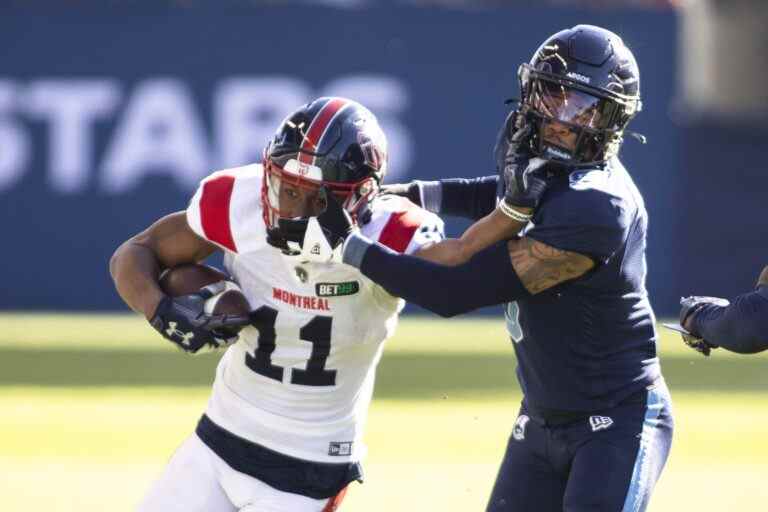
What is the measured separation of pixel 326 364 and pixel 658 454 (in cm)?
104

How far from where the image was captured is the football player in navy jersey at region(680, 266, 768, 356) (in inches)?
183

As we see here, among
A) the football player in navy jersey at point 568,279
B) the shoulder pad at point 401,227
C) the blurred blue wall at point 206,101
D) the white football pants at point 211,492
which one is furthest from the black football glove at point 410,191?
the blurred blue wall at point 206,101

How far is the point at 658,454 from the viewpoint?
500 centimetres

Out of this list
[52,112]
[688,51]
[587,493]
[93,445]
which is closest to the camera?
[587,493]

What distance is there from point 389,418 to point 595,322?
4.99m

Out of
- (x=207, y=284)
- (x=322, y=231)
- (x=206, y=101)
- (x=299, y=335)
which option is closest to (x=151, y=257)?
(x=207, y=284)

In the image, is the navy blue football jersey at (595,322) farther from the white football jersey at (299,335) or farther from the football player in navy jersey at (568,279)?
the white football jersey at (299,335)

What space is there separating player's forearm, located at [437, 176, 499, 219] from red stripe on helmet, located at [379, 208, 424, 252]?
467 millimetres

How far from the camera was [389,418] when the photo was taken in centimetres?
985

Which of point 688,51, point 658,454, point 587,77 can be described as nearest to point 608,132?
point 587,77

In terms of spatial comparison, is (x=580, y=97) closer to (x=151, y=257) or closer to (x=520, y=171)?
(x=520, y=171)

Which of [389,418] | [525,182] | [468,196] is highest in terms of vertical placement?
[525,182]

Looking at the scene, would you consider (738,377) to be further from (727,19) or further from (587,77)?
(727,19)

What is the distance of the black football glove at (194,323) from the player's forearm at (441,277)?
1.33 feet
